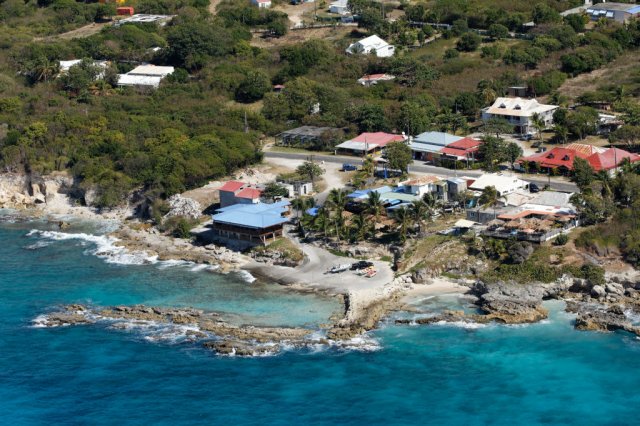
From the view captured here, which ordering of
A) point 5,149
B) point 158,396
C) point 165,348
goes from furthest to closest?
point 5,149
point 165,348
point 158,396

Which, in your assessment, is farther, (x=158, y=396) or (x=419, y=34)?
(x=419, y=34)

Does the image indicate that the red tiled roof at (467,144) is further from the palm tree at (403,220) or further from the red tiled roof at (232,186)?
the red tiled roof at (232,186)

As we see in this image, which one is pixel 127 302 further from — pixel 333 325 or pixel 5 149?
pixel 5 149

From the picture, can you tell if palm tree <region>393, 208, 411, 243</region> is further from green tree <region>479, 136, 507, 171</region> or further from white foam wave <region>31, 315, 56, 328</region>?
white foam wave <region>31, 315, 56, 328</region>

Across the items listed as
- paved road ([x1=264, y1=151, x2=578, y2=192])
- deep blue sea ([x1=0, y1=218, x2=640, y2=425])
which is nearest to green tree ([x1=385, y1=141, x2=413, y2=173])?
paved road ([x1=264, y1=151, x2=578, y2=192])

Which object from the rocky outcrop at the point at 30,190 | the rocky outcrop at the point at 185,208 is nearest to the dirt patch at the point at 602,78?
the rocky outcrop at the point at 185,208

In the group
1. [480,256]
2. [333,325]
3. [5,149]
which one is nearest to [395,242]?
[480,256]
